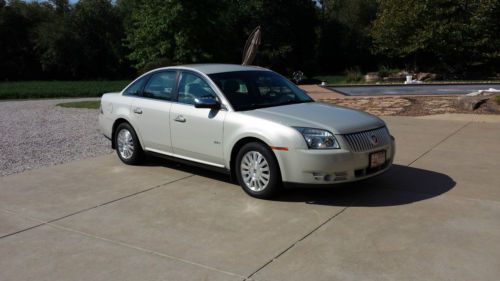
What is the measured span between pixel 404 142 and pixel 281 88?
3217 millimetres

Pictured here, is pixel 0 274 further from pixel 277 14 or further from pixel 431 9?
pixel 277 14

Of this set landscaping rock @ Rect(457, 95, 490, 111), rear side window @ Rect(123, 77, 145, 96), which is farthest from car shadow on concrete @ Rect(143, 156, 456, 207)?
landscaping rock @ Rect(457, 95, 490, 111)

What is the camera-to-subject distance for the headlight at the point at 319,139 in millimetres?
5570

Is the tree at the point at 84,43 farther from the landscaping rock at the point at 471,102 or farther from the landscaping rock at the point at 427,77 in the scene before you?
the landscaping rock at the point at 471,102

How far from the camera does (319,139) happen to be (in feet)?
18.4

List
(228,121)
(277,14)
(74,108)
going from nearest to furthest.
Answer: (228,121)
(74,108)
(277,14)

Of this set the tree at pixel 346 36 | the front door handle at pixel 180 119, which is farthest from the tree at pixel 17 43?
the front door handle at pixel 180 119

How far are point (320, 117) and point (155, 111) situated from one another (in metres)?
2.41

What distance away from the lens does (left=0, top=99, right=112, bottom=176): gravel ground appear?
8.41m

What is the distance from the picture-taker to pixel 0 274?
416cm

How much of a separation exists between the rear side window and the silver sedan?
18 millimetres

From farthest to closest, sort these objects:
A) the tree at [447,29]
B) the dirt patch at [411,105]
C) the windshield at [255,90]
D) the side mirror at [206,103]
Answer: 1. the tree at [447,29]
2. the dirt patch at [411,105]
3. the windshield at [255,90]
4. the side mirror at [206,103]

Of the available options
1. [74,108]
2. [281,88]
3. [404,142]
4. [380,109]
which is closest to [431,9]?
[380,109]

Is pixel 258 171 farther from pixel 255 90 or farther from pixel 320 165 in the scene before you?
pixel 255 90
